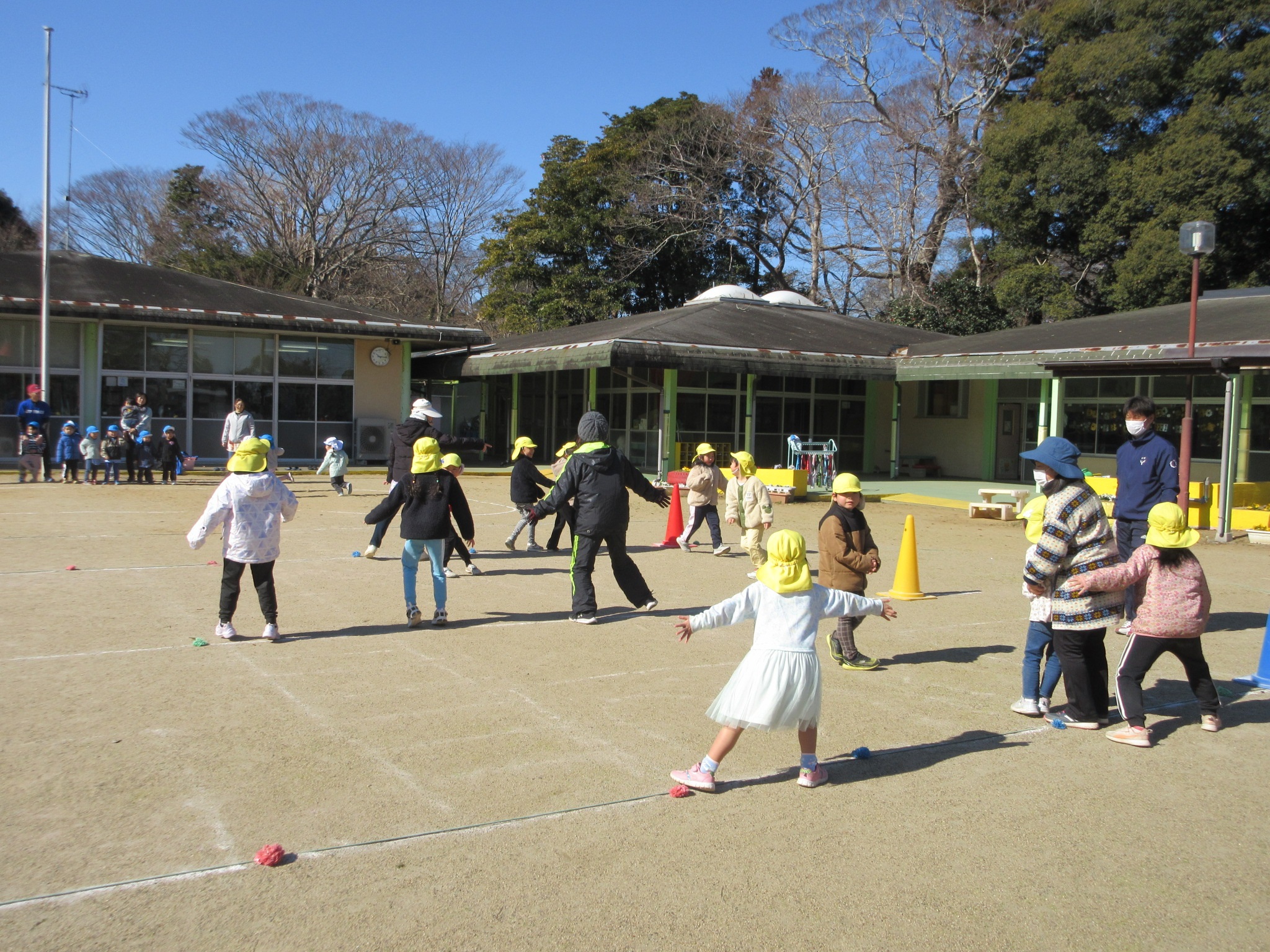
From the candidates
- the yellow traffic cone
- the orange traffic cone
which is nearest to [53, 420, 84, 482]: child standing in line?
the orange traffic cone

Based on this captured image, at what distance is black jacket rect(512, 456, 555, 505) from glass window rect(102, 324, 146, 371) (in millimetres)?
15696

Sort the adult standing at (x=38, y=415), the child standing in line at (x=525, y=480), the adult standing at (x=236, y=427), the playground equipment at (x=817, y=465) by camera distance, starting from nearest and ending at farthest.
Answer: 1. the child standing in line at (x=525, y=480)
2. the adult standing at (x=236, y=427)
3. the adult standing at (x=38, y=415)
4. the playground equipment at (x=817, y=465)

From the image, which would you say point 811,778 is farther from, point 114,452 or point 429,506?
point 114,452

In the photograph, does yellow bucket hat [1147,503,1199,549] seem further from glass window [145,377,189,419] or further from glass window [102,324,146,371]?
glass window [102,324,146,371]

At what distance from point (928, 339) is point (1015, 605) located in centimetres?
2191

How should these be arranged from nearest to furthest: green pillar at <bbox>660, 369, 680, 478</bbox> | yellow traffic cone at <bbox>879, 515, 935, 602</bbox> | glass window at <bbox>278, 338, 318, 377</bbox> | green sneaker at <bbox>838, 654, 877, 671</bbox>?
1. green sneaker at <bbox>838, 654, 877, 671</bbox>
2. yellow traffic cone at <bbox>879, 515, 935, 602</bbox>
3. green pillar at <bbox>660, 369, 680, 478</bbox>
4. glass window at <bbox>278, 338, 318, 377</bbox>

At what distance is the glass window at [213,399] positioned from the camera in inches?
949

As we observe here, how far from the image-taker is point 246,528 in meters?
7.12

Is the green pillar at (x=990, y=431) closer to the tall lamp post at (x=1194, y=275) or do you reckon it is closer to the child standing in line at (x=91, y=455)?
the tall lamp post at (x=1194, y=275)

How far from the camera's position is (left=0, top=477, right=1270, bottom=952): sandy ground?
11.3 ft

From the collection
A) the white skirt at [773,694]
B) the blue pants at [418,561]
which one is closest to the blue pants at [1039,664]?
the white skirt at [773,694]

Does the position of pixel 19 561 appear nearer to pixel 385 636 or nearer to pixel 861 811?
pixel 385 636

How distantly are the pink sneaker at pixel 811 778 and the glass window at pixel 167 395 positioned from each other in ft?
73.6

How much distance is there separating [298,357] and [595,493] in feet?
Result: 62.5
